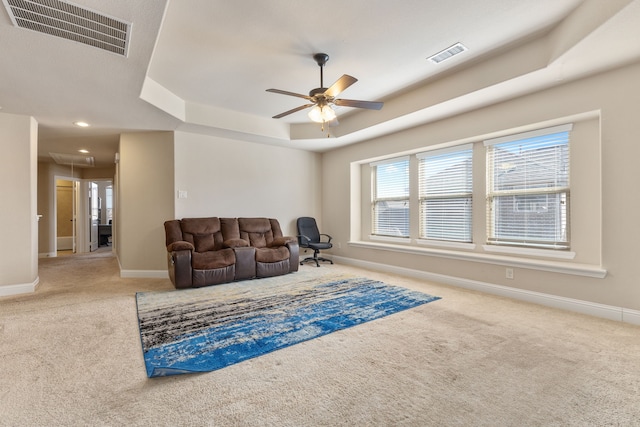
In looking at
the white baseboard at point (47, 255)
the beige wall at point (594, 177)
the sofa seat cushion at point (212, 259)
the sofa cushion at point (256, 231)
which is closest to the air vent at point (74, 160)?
the white baseboard at point (47, 255)

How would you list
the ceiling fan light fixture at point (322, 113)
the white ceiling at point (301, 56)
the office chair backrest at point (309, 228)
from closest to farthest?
1. the white ceiling at point (301, 56)
2. the ceiling fan light fixture at point (322, 113)
3. the office chair backrest at point (309, 228)

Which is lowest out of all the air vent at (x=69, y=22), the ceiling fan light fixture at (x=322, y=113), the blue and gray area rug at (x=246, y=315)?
the blue and gray area rug at (x=246, y=315)

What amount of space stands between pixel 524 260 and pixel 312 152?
449 centimetres

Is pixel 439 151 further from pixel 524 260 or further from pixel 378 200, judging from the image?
pixel 524 260

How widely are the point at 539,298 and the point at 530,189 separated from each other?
130 centimetres

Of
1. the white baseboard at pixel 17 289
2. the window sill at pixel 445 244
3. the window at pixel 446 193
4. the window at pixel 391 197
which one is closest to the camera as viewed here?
the white baseboard at pixel 17 289

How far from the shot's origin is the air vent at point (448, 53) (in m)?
2.96

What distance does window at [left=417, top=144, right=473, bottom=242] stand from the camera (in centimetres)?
428

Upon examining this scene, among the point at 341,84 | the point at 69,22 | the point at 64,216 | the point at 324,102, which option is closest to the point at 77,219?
the point at 64,216

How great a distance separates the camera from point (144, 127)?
14.9 feet

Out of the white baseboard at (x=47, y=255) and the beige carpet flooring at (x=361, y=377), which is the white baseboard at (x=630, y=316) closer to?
the beige carpet flooring at (x=361, y=377)

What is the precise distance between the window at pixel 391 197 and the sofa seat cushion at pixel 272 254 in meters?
2.02

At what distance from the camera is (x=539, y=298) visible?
3305 millimetres

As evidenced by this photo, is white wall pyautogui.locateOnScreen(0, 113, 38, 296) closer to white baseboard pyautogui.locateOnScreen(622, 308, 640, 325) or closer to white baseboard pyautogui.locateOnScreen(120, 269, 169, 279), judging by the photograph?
white baseboard pyautogui.locateOnScreen(120, 269, 169, 279)
